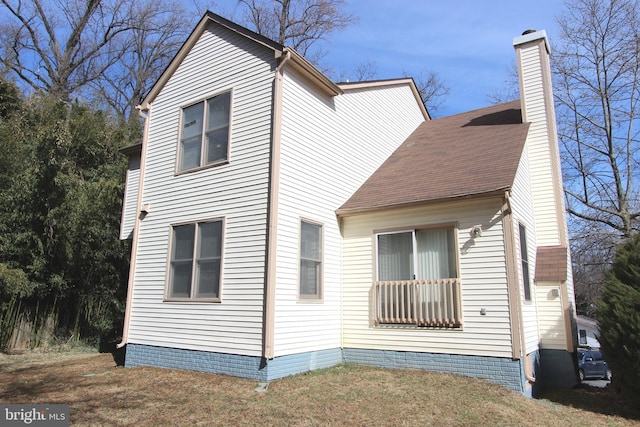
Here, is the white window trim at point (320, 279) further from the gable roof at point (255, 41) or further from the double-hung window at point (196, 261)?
the gable roof at point (255, 41)

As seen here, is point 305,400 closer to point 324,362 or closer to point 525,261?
point 324,362

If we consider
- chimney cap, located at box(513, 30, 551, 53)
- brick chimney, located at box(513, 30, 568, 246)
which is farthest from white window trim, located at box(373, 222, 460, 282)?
chimney cap, located at box(513, 30, 551, 53)

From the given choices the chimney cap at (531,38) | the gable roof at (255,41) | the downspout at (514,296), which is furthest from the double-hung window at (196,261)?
the chimney cap at (531,38)

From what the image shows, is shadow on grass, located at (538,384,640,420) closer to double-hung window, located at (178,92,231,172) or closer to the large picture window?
the large picture window

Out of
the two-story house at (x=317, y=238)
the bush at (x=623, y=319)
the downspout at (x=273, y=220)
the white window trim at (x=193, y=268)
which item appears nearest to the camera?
the bush at (x=623, y=319)

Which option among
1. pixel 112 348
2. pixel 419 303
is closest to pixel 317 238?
pixel 419 303

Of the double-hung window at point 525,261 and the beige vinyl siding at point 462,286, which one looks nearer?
the beige vinyl siding at point 462,286

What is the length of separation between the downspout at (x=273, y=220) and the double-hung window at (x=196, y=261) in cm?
129

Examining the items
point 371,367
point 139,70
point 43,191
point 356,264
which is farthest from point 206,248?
point 139,70

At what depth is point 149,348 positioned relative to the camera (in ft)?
30.4

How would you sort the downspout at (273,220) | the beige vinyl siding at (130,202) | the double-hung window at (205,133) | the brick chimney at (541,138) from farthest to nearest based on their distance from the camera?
the beige vinyl siding at (130,202) → the brick chimney at (541,138) → the double-hung window at (205,133) → the downspout at (273,220)

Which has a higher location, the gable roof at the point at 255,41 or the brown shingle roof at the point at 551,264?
the gable roof at the point at 255,41

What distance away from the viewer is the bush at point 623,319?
6742mm
